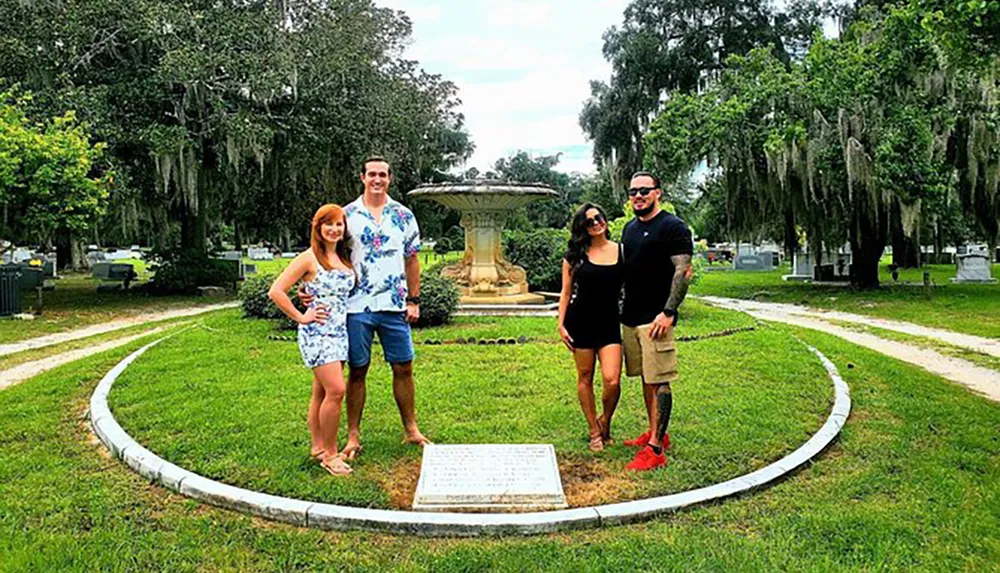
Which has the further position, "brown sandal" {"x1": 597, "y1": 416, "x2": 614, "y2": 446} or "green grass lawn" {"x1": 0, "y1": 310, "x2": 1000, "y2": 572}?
"brown sandal" {"x1": 597, "y1": 416, "x2": 614, "y2": 446}

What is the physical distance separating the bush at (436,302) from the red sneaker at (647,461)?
606cm

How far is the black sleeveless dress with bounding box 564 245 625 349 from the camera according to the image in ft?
15.1

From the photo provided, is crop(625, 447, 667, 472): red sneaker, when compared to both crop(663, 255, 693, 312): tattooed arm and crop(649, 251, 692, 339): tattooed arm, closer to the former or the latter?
crop(649, 251, 692, 339): tattooed arm

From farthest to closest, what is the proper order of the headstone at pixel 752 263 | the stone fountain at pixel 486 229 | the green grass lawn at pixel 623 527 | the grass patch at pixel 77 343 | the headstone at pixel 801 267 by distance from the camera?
1. the headstone at pixel 752 263
2. the headstone at pixel 801 267
3. the stone fountain at pixel 486 229
4. the grass patch at pixel 77 343
5. the green grass lawn at pixel 623 527

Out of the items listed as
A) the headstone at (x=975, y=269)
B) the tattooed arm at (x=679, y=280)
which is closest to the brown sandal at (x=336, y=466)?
the tattooed arm at (x=679, y=280)

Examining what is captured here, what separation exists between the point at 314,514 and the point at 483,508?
33.6 inches

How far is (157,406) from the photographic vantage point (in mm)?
5879

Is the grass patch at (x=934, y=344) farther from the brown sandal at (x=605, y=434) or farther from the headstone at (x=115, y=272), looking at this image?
the headstone at (x=115, y=272)

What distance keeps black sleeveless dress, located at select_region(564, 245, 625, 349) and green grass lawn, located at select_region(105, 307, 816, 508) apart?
2.46 feet

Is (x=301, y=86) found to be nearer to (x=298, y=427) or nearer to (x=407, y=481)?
(x=298, y=427)

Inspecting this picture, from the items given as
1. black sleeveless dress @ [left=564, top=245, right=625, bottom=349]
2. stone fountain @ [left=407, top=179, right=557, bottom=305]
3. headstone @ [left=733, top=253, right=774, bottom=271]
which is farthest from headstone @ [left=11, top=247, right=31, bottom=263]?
black sleeveless dress @ [left=564, top=245, right=625, bottom=349]

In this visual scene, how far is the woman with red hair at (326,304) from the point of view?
4.23m

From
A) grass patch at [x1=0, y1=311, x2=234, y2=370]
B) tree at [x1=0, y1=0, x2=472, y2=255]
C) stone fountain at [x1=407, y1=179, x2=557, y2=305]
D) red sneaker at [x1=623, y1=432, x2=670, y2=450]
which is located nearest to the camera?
red sneaker at [x1=623, y1=432, x2=670, y2=450]

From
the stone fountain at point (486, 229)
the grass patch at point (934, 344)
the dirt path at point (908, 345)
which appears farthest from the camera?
the stone fountain at point (486, 229)
